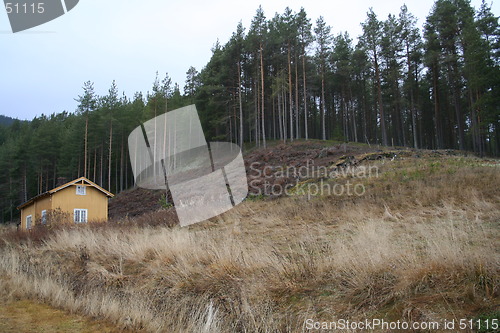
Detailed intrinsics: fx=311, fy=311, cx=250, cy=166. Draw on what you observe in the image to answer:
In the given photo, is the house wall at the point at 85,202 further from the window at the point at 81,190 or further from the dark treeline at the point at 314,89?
the dark treeline at the point at 314,89

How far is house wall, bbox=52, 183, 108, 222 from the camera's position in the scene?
75.5 ft

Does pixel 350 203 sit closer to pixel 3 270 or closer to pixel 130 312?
pixel 130 312

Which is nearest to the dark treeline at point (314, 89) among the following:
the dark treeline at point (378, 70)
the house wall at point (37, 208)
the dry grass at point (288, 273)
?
the dark treeline at point (378, 70)

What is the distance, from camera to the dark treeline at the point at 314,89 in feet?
103

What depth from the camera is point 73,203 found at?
23.9m

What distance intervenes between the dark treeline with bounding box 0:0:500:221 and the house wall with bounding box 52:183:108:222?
15.0 m

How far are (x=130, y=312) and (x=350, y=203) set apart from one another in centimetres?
934

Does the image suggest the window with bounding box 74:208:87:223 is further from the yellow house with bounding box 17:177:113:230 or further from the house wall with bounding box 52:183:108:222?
the house wall with bounding box 52:183:108:222

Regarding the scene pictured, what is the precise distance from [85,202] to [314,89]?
1237 inches

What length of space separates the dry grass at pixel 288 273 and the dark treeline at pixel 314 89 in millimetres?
26373

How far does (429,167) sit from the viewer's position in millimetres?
16062

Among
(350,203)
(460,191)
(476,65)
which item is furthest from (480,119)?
(350,203)

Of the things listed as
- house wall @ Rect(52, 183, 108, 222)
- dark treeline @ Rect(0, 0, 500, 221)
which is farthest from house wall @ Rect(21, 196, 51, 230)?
dark treeline @ Rect(0, 0, 500, 221)

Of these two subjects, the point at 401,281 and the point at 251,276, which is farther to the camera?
the point at 251,276
